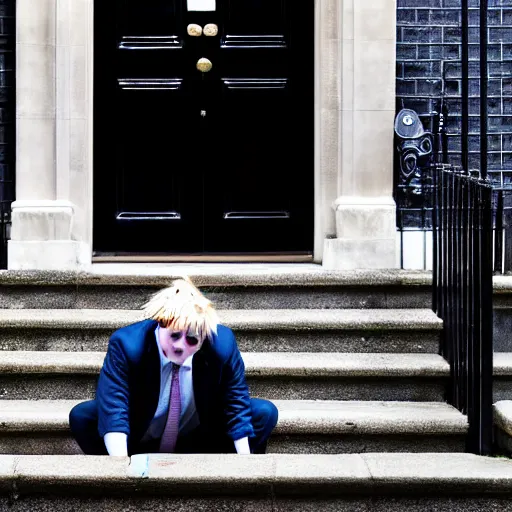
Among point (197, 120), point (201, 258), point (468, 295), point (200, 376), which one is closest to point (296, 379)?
point (468, 295)

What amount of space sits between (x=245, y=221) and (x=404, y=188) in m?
1.03

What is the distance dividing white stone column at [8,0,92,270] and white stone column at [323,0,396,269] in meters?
1.56

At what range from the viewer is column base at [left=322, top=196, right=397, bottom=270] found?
6324mm

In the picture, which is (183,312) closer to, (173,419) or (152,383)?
(152,383)

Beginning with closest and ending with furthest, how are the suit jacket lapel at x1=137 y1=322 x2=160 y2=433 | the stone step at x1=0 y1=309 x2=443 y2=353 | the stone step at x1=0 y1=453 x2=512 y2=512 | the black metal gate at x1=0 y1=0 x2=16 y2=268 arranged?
the stone step at x1=0 y1=453 x2=512 y2=512, the suit jacket lapel at x1=137 y1=322 x2=160 y2=433, the stone step at x1=0 y1=309 x2=443 y2=353, the black metal gate at x1=0 y1=0 x2=16 y2=268

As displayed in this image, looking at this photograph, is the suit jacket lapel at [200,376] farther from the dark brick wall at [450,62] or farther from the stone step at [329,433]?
the dark brick wall at [450,62]

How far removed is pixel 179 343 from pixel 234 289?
1653 mm

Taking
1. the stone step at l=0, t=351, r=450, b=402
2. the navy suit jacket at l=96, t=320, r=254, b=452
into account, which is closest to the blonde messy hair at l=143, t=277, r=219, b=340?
the navy suit jacket at l=96, t=320, r=254, b=452

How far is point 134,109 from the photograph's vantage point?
22.3 ft

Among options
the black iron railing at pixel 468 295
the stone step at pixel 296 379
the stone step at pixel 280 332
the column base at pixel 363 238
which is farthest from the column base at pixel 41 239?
the black iron railing at pixel 468 295

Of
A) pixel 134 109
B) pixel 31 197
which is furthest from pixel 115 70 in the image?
pixel 31 197

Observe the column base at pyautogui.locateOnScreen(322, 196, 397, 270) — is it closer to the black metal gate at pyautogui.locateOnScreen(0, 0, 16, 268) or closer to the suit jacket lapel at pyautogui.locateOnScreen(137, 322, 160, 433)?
the black metal gate at pyautogui.locateOnScreen(0, 0, 16, 268)

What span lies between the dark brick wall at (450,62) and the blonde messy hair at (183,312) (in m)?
2.93

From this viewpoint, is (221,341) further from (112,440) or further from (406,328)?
(406,328)
